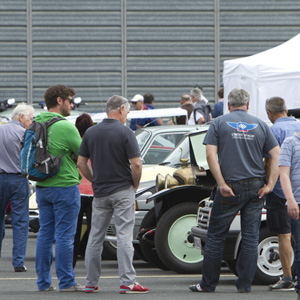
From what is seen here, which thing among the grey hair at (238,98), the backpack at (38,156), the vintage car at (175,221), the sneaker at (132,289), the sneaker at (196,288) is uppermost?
the grey hair at (238,98)

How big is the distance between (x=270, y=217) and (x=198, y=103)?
30.0ft

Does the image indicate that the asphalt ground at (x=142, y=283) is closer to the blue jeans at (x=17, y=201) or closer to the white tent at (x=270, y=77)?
the blue jeans at (x=17, y=201)

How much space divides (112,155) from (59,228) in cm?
81

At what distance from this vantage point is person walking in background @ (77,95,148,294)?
26.1 ft

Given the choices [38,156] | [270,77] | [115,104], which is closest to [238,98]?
Answer: [115,104]

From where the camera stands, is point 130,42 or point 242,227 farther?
point 130,42

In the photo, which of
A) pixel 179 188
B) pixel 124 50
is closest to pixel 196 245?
pixel 179 188

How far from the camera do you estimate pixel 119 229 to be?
798 centimetres

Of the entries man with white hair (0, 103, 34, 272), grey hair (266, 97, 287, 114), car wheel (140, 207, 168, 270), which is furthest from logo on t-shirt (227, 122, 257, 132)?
man with white hair (0, 103, 34, 272)

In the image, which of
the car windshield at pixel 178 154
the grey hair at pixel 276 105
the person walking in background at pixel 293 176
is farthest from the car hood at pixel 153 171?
the person walking in background at pixel 293 176

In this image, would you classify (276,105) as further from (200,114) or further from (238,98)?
(200,114)

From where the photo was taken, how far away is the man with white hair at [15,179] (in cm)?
1020

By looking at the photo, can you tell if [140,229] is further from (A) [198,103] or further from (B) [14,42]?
(B) [14,42]

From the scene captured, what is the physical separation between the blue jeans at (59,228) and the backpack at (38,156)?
17 centimetres
